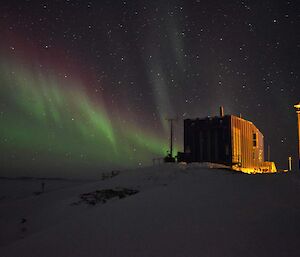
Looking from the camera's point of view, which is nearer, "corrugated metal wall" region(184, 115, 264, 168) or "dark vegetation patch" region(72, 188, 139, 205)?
"dark vegetation patch" region(72, 188, 139, 205)

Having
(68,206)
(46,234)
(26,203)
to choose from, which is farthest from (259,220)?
(26,203)

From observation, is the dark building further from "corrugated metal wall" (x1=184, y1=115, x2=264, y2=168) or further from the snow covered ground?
the snow covered ground

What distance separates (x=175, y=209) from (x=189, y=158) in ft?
86.4

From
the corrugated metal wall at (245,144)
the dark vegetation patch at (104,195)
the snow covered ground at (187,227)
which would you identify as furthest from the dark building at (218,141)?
the snow covered ground at (187,227)

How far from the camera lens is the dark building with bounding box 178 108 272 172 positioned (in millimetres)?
31797

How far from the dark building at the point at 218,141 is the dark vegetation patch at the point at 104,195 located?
16.7 metres

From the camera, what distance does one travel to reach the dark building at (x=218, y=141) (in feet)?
104

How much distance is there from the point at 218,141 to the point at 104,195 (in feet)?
61.7

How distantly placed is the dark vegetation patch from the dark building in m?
16.7

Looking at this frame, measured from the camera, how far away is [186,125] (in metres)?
34.3

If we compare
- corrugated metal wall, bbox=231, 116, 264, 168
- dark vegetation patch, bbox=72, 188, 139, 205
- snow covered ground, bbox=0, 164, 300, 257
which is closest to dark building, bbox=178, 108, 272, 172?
corrugated metal wall, bbox=231, 116, 264, 168

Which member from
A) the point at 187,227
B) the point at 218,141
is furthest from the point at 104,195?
the point at 218,141

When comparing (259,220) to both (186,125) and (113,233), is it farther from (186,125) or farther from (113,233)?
(186,125)

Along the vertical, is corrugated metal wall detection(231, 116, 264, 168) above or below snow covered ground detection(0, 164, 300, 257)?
above
